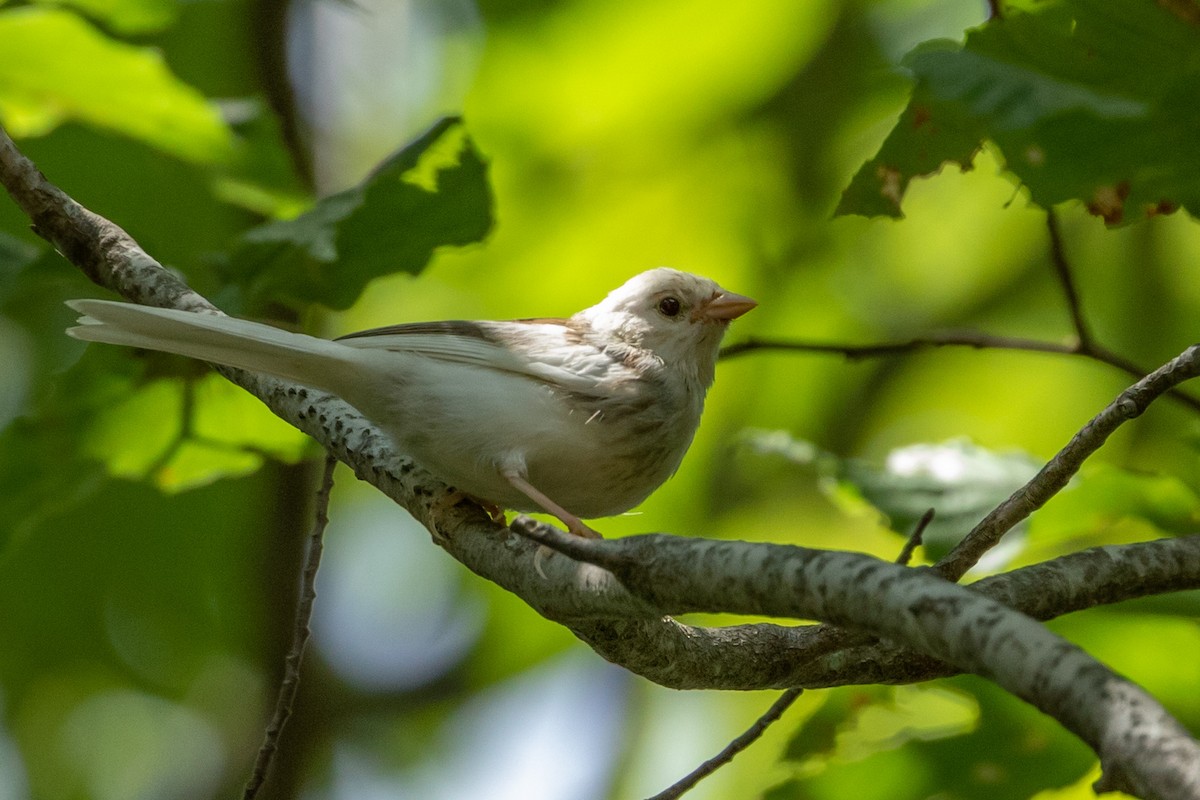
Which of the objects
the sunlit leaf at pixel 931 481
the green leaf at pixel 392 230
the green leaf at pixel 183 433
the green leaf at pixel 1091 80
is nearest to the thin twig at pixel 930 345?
the sunlit leaf at pixel 931 481

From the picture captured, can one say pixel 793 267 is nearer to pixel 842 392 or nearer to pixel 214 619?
pixel 842 392

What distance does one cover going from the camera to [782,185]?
8320 millimetres

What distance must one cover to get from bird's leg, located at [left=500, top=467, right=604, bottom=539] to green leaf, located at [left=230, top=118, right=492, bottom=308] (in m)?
1.21

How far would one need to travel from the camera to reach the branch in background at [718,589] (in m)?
1.67

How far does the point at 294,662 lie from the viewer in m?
3.43

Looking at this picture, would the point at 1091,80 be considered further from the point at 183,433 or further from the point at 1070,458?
the point at 183,433

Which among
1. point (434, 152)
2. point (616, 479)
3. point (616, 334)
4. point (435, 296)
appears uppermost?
point (435, 296)

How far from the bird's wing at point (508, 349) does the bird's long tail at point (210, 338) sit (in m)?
0.32

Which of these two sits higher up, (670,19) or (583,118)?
(670,19)

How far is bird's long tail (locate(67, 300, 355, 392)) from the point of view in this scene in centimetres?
338

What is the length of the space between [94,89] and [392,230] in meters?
1.51

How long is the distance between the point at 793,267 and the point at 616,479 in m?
4.51

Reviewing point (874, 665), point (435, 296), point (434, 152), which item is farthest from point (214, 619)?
point (874, 665)

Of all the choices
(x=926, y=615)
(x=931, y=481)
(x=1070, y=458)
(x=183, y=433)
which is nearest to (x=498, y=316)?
(x=183, y=433)
